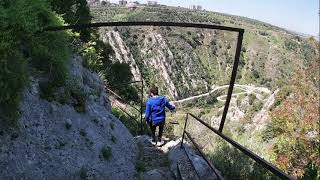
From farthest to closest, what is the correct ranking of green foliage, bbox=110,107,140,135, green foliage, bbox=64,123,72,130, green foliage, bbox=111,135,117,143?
green foliage, bbox=110,107,140,135 < green foliage, bbox=111,135,117,143 < green foliage, bbox=64,123,72,130

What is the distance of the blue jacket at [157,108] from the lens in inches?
414

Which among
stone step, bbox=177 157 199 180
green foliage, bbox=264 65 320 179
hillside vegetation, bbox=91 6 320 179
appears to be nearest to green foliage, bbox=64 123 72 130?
stone step, bbox=177 157 199 180

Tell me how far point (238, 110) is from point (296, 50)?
87.3 metres

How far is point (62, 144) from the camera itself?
22.0 ft

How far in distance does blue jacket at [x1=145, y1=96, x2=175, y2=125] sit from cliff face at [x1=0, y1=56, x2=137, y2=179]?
3.41 feet

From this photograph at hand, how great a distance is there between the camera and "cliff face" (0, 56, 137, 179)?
5426mm

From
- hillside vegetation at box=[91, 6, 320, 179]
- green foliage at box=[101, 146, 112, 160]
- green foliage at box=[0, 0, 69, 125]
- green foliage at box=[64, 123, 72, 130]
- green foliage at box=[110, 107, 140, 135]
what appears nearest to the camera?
green foliage at box=[0, 0, 69, 125]

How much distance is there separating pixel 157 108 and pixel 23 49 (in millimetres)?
→ 4215

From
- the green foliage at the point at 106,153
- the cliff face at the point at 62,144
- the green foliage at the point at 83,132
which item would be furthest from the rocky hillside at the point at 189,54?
the green foliage at the point at 83,132

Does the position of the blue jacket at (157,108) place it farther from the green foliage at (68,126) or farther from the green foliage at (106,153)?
the green foliage at (68,126)

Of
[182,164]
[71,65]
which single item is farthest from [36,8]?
[182,164]

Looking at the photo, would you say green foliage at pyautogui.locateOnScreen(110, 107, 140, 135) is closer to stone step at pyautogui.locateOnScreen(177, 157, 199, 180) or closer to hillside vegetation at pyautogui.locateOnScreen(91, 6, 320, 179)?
stone step at pyautogui.locateOnScreen(177, 157, 199, 180)

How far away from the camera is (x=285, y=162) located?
24.9 metres

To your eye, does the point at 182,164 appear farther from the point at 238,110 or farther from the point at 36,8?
the point at 238,110
